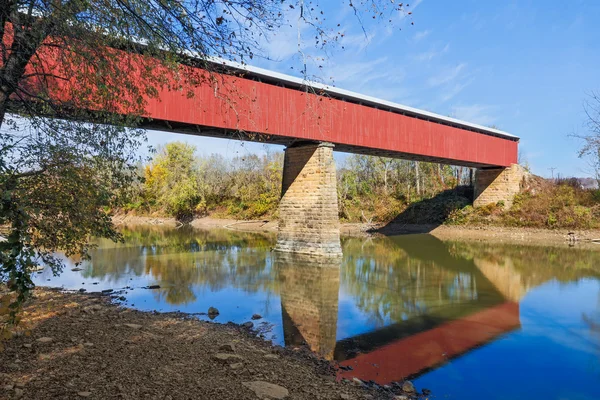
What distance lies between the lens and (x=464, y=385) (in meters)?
5.00

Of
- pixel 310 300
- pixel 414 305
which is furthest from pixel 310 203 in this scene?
pixel 414 305

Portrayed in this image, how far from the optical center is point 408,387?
4.67 metres

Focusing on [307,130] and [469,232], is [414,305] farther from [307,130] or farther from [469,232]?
[469,232]

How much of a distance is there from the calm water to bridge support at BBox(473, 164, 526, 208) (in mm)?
9830

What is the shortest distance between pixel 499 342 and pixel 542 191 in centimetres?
2366

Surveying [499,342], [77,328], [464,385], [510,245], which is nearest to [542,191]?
[510,245]

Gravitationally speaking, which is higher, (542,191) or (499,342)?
(542,191)

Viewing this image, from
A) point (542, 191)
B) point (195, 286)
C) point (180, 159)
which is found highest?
point (180, 159)

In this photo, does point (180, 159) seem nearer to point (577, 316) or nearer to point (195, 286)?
point (195, 286)

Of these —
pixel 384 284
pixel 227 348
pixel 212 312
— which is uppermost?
pixel 227 348

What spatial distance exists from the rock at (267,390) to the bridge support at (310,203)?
37.7 ft

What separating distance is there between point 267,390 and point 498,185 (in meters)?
27.1

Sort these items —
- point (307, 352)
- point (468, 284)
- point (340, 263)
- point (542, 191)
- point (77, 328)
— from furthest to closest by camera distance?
point (542, 191), point (340, 263), point (468, 284), point (307, 352), point (77, 328)

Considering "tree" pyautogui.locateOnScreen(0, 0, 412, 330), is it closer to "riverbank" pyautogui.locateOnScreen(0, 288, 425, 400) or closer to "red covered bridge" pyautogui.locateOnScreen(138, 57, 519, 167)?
"riverbank" pyautogui.locateOnScreen(0, 288, 425, 400)
